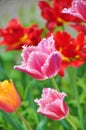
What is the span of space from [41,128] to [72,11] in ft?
1.27

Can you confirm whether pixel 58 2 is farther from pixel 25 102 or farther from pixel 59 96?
pixel 59 96

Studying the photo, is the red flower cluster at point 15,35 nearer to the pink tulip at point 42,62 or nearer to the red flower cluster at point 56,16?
the red flower cluster at point 56,16

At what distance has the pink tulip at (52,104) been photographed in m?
0.95

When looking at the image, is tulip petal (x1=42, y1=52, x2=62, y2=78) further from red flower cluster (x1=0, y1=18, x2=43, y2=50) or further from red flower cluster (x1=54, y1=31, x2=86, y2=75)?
red flower cluster (x1=0, y1=18, x2=43, y2=50)

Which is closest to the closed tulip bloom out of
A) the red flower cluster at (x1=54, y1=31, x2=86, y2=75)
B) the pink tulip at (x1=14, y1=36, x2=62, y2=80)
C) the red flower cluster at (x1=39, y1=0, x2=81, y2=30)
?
the pink tulip at (x1=14, y1=36, x2=62, y2=80)

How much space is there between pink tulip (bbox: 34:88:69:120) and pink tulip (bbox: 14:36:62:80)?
0.04 metres

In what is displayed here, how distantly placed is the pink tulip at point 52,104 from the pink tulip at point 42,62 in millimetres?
36

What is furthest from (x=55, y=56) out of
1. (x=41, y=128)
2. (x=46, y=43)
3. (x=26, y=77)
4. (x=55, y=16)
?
(x=26, y=77)

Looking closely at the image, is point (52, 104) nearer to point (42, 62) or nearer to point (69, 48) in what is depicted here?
point (42, 62)

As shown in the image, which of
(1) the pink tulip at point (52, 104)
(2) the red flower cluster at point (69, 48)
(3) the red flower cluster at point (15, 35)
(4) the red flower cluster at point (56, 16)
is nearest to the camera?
(1) the pink tulip at point (52, 104)

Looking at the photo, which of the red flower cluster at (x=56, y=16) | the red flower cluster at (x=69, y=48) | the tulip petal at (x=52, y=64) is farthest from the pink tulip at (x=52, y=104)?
the red flower cluster at (x=56, y=16)

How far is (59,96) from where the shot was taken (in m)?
0.96

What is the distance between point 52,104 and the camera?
0.95 meters

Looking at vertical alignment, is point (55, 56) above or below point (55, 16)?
above
